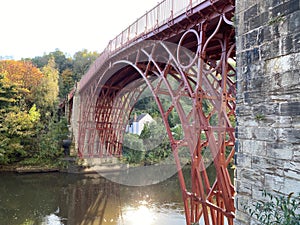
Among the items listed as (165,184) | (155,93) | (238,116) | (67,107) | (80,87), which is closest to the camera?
(238,116)

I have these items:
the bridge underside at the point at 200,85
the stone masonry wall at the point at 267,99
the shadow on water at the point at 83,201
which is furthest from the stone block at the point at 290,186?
the shadow on water at the point at 83,201

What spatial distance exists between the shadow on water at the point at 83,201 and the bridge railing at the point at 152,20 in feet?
23.0

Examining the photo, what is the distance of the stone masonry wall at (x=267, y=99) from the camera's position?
8.55ft

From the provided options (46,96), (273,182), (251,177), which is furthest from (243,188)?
(46,96)

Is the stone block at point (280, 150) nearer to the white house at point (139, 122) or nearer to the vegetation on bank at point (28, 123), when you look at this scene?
the vegetation on bank at point (28, 123)

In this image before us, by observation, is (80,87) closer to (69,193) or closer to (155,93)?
(69,193)

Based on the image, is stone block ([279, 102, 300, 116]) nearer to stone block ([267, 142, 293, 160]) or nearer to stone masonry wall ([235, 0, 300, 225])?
stone masonry wall ([235, 0, 300, 225])

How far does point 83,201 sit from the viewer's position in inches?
523

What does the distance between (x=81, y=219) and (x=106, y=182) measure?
676 centimetres

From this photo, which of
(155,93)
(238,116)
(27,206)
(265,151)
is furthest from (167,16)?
(27,206)

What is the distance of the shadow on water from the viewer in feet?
35.0

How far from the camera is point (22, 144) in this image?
2111cm

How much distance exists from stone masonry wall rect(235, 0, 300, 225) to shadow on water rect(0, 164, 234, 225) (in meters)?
7.88

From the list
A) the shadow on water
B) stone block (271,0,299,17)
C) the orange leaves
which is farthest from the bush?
the orange leaves
